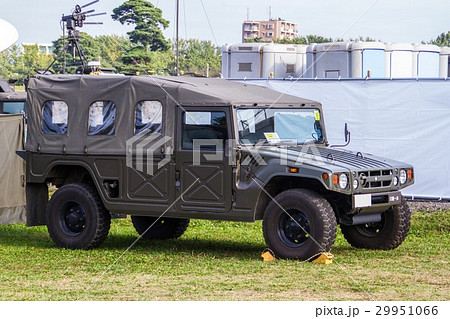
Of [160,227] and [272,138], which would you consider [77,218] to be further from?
[272,138]

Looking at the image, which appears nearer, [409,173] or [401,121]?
[409,173]

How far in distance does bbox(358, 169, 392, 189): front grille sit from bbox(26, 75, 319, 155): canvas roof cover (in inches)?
62.9

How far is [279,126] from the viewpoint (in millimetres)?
11180

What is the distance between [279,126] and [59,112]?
306cm

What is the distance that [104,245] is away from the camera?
12.4 metres

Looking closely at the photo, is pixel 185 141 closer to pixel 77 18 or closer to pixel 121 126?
pixel 121 126

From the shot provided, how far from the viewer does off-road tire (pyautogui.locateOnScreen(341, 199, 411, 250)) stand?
36.1 feet

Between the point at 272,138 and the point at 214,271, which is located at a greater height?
the point at 272,138

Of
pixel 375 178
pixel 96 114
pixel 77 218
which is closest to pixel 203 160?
pixel 96 114

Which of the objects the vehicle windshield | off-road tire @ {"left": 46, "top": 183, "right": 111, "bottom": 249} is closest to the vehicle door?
the vehicle windshield

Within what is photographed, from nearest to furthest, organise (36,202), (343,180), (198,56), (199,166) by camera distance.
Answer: (343,180) → (199,166) → (36,202) → (198,56)

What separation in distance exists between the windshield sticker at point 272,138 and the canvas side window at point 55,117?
282 cm

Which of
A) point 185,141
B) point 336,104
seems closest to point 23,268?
point 185,141

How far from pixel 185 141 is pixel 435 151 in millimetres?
5787
